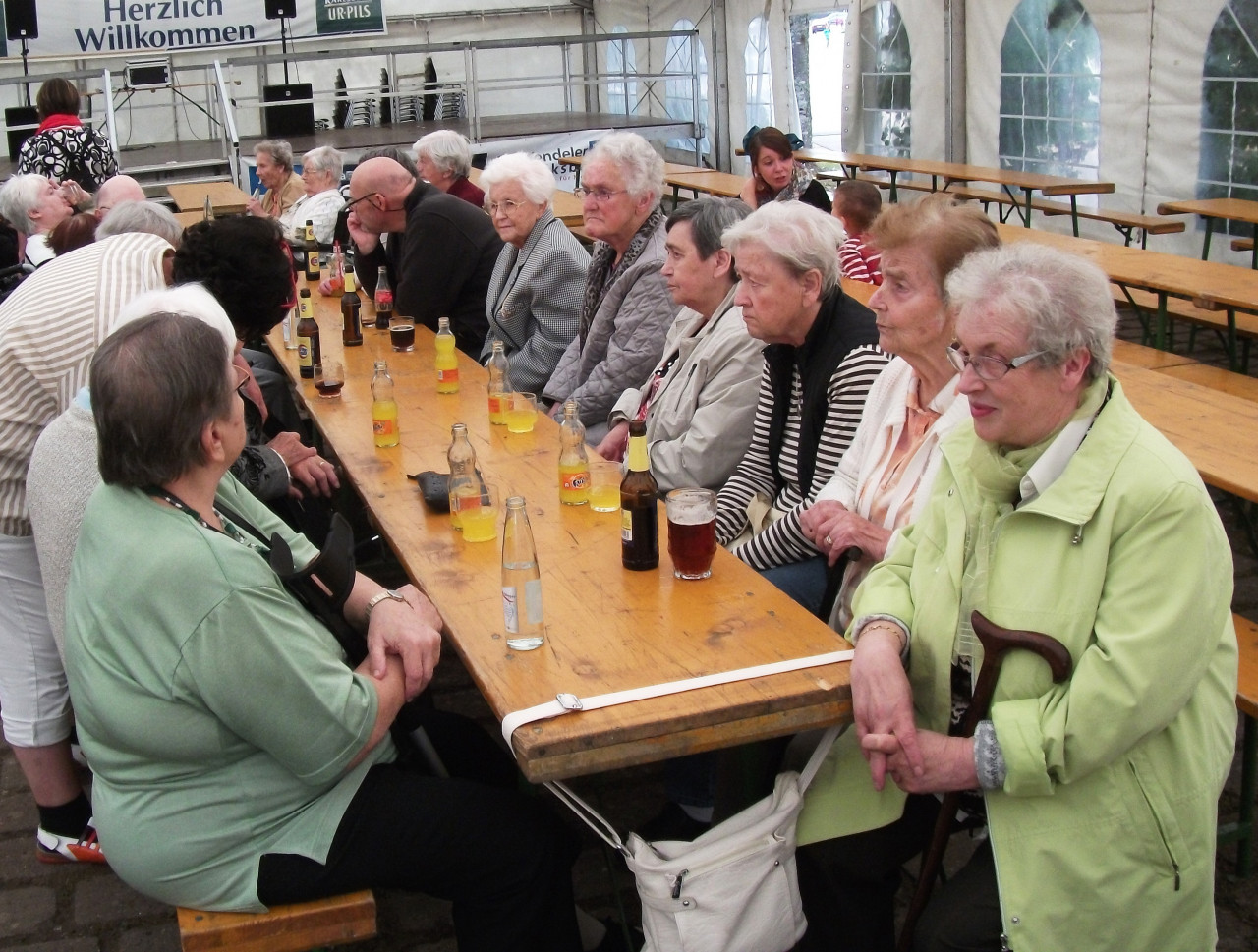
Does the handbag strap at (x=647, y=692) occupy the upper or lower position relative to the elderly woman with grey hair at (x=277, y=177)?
lower

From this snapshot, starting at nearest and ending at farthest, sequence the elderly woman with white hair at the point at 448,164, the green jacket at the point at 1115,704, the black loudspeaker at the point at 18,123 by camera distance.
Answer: the green jacket at the point at 1115,704, the elderly woman with white hair at the point at 448,164, the black loudspeaker at the point at 18,123

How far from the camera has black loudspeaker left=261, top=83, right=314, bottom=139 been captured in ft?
45.8

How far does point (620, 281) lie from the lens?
160 inches

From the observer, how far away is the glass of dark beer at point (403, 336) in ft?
14.6

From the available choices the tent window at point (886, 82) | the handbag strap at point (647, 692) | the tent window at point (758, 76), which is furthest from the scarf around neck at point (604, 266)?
the tent window at point (758, 76)

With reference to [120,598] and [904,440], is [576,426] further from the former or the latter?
[120,598]

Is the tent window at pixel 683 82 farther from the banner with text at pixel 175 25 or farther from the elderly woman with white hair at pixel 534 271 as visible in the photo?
the elderly woman with white hair at pixel 534 271

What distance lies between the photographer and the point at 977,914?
1810 mm

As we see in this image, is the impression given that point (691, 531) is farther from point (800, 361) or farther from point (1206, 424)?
point (1206, 424)

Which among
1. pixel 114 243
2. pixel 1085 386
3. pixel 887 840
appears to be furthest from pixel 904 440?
pixel 114 243

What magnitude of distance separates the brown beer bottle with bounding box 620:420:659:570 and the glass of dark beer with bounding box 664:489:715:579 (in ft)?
0.17

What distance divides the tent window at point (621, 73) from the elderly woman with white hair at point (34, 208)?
→ 1122 centimetres

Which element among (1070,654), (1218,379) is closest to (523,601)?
(1070,654)

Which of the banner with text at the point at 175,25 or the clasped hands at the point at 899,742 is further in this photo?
the banner with text at the point at 175,25
